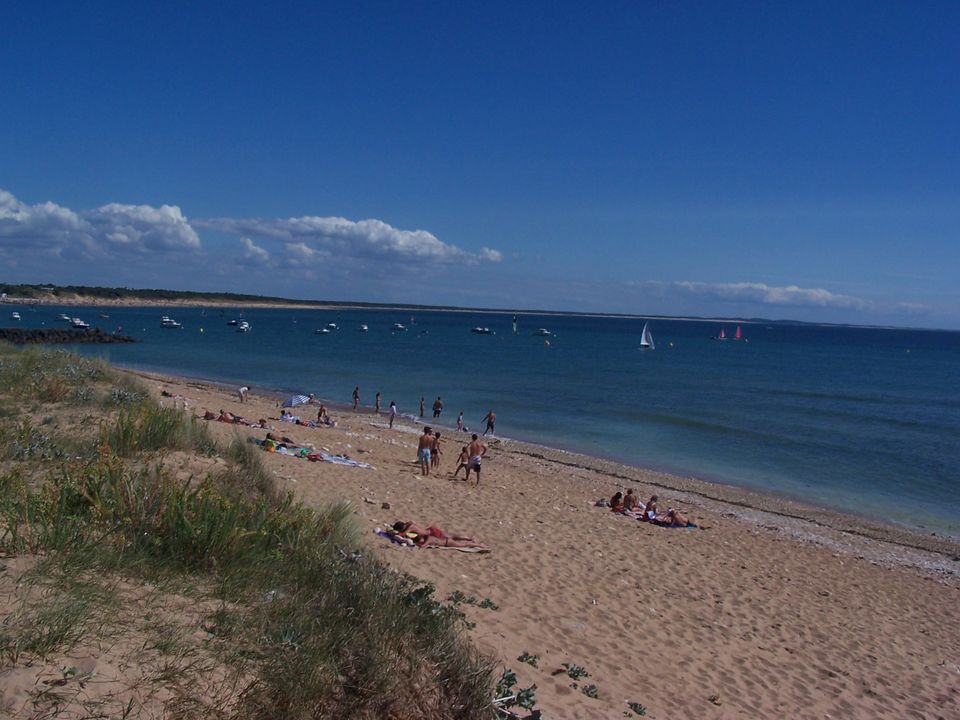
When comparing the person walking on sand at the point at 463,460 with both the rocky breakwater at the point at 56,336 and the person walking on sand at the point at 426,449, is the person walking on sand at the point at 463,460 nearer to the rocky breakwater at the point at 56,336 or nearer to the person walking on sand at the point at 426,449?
the person walking on sand at the point at 426,449

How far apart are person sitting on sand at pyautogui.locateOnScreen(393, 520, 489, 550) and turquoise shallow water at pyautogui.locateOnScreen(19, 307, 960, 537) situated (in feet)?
46.0

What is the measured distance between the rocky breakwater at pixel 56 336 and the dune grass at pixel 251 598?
63.8 meters

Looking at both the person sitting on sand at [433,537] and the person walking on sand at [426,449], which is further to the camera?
the person walking on sand at [426,449]

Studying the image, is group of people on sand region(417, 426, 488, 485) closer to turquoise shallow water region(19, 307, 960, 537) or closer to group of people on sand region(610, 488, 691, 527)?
group of people on sand region(610, 488, 691, 527)

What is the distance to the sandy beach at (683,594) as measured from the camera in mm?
7109

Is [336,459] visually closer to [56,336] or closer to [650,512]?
[650,512]

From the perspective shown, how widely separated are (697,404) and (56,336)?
190 ft

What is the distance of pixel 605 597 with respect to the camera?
30.5 feet

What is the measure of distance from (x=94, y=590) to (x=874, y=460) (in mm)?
27987

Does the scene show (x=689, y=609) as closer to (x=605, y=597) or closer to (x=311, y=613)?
(x=605, y=597)

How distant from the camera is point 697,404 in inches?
1559

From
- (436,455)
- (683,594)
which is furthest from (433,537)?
(436,455)

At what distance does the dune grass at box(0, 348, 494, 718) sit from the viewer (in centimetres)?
376

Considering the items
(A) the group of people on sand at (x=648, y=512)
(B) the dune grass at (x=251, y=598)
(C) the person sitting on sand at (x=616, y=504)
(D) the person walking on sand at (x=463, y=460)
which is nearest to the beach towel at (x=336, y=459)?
(D) the person walking on sand at (x=463, y=460)
